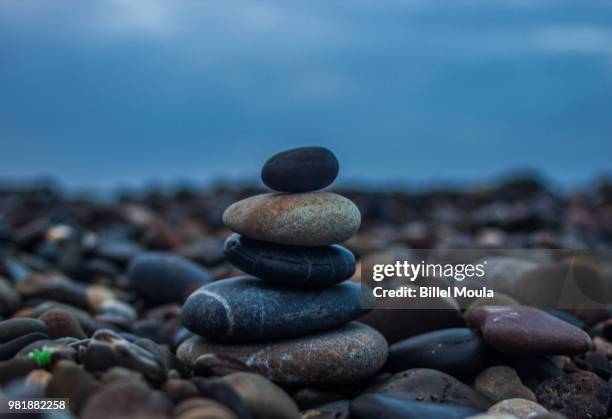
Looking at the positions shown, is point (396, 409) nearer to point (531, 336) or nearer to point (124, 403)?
point (531, 336)

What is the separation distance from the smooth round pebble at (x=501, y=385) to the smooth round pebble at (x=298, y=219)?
153cm

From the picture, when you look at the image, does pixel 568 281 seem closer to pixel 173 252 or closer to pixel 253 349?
pixel 253 349

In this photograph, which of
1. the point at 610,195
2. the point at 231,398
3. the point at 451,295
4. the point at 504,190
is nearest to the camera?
the point at 231,398

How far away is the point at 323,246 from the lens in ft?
18.7

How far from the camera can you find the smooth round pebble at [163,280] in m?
8.48

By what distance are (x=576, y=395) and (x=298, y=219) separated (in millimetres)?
2426

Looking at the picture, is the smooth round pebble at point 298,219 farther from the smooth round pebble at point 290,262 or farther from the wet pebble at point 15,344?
the wet pebble at point 15,344

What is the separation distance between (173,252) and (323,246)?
603 cm

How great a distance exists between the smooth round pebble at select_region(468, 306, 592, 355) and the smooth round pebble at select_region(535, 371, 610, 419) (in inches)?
8.5

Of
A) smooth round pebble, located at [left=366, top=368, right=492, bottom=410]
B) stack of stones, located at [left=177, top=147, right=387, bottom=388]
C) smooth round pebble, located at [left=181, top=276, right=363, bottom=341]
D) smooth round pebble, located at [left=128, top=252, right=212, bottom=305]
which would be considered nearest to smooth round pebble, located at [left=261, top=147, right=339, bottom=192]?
stack of stones, located at [left=177, top=147, right=387, bottom=388]

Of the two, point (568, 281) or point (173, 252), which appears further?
point (173, 252)

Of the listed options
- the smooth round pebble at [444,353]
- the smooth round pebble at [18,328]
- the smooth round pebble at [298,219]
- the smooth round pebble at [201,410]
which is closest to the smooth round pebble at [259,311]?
the smooth round pebble at [298,219]

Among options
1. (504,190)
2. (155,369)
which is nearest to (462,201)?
(504,190)

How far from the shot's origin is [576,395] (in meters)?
5.20
